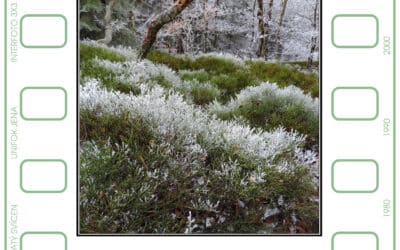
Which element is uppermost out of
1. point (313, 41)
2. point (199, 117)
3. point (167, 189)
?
point (313, 41)

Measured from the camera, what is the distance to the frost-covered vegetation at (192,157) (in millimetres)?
2143

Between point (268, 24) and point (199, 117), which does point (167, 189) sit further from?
point (268, 24)

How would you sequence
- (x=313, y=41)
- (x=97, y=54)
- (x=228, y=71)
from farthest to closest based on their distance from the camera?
(x=228, y=71) → (x=97, y=54) → (x=313, y=41)

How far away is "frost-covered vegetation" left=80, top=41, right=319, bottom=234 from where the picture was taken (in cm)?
214

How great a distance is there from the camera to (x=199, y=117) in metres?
2.48

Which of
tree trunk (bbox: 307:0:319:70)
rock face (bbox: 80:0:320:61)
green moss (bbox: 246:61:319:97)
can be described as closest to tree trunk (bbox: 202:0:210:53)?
rock face (bbox: 80:0:320:61)

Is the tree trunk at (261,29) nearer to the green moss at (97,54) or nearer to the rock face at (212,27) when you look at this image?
the rock face at (212,27)

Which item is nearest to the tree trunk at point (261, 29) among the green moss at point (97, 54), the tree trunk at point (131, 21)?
the tree trunk at point (131, 21)

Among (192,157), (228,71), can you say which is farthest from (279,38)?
(192,157)

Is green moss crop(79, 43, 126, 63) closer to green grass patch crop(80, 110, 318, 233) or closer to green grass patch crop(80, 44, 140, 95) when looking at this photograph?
green grass patch crop(80, 44, 140, 95)

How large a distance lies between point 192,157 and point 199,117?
0.33 metres

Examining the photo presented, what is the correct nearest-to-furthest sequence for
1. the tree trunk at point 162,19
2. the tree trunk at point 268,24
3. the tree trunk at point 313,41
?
the tree trunk at point 313,41 → the tree trunk at point 268,24 → the tree trunk at point 162,19
